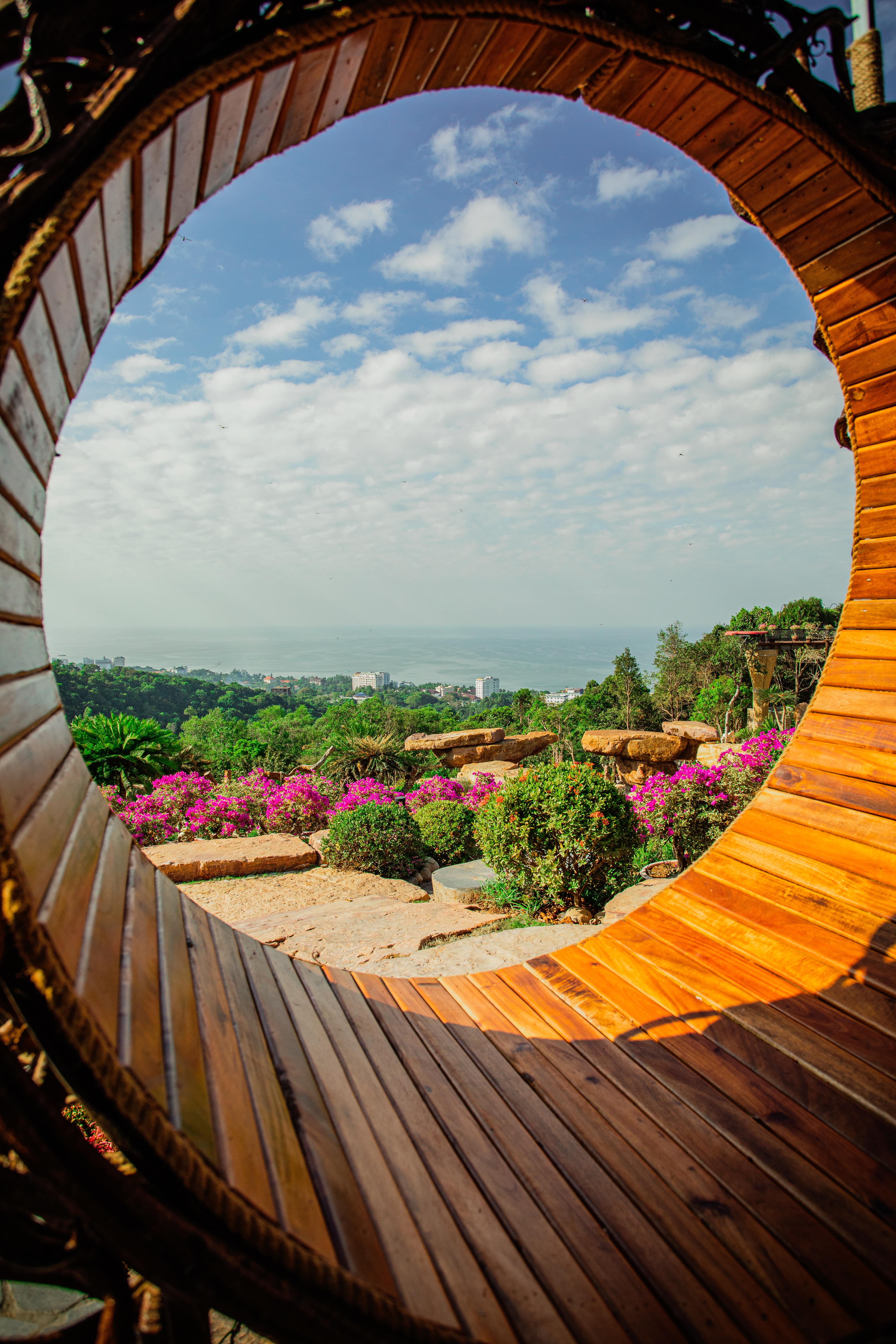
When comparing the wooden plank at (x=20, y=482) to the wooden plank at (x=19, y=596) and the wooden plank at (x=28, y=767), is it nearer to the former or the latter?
the wooden plank at (x=19, y=596)

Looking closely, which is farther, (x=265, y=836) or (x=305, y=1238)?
(x=265, y=836)

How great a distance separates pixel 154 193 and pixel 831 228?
1.97 meters

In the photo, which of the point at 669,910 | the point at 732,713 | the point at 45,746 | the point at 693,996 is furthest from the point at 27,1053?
the point at 732,713

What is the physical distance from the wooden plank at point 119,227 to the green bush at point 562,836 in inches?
179

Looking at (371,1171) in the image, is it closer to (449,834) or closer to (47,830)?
(47,830)

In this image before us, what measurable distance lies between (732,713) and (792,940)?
22.5 metres

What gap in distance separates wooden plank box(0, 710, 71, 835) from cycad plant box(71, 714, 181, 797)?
848 cm

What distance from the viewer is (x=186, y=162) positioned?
114 centimetres

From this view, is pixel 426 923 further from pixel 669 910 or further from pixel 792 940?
pixel 792 940

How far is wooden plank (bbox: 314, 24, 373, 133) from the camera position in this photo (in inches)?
48.4

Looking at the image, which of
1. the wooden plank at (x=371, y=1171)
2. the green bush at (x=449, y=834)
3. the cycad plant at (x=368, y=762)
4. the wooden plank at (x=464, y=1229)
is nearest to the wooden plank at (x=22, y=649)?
the wooden plank at (x=371, y=1171)

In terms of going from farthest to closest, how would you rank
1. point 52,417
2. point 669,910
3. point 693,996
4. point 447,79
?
point 669,910
point 693,996
point 447,79
point 52,417

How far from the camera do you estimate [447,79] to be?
1.52 m

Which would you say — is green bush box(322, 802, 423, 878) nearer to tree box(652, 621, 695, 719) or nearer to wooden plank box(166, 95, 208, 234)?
wooden plank box(166, 95, 208, 234)
